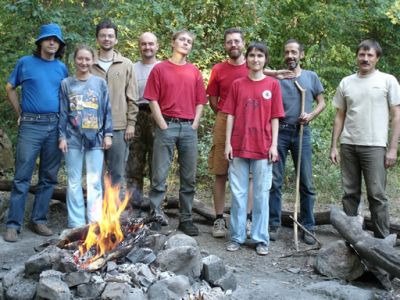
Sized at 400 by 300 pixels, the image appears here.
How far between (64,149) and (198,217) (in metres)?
2.24

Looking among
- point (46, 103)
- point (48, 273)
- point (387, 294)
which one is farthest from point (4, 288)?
point (387, 294)

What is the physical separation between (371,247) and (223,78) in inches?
104

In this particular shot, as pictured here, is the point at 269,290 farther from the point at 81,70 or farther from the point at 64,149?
the point at 81,70

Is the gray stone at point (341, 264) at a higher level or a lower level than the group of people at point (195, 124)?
lower

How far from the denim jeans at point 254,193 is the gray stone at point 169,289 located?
1542 mm

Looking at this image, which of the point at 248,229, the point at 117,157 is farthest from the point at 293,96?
the point at 117,157

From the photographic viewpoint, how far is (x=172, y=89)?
5.75m

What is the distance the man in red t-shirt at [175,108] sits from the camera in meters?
5.75

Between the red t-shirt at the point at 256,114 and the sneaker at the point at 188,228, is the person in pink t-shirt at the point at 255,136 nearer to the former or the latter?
the red t-shirt at the point at 256,114

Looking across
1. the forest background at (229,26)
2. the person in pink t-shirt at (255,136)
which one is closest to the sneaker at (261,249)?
the person in pink t-shirt at (255,136)

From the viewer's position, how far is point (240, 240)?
18.6ft

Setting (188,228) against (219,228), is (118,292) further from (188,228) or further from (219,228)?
(219,228)

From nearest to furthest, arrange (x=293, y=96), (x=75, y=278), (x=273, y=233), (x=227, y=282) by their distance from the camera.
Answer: (x=75, y=278) → (x=227, y=282) → (x=293, y=96) → (x=273, y=233)

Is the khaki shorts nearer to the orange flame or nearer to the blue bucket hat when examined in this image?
the orange flame
